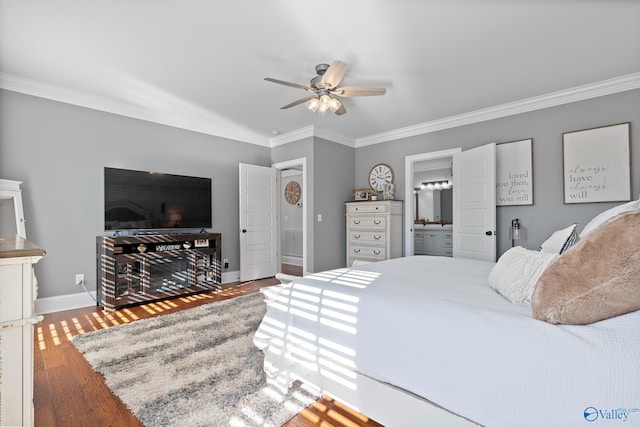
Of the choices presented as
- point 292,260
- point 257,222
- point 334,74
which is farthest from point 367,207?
point 292,260

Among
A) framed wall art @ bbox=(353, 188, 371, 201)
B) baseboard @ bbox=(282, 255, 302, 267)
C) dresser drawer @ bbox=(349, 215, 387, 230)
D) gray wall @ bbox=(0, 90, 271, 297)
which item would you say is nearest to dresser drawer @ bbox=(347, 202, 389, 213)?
dresser drawer @ bbox=(349, 215, 387, 230)

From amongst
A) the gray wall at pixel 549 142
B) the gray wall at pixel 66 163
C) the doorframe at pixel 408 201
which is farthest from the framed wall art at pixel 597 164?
the gray wall at pixel 66 163

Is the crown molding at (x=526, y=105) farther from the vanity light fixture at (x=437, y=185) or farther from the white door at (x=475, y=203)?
the vanity light fixture at (x=437, y=185)

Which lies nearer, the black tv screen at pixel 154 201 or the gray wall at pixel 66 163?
the gray wall at pixel 66 163

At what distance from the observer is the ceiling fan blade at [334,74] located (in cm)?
231

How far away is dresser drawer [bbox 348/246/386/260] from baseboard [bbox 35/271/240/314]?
352cm

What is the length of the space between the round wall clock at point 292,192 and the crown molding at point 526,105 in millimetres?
2522

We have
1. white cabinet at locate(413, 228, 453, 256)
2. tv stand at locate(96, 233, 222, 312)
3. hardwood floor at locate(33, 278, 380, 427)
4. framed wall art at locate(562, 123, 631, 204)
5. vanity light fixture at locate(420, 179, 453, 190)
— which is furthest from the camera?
vanity light fixture at locate(420, 179, 453, 190)

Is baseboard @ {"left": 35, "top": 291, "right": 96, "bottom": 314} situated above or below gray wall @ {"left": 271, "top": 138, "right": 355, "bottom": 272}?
below

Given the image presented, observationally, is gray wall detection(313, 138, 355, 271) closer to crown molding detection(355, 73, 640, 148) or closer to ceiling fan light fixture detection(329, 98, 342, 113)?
crown molding detection(355, 73, 640, 148)

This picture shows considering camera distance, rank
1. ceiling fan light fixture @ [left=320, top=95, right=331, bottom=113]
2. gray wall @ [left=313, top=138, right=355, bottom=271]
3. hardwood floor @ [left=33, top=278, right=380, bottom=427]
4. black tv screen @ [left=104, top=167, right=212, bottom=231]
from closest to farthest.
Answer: hardwood floor @ [left=33, top=278, right=380, bottom=427] → ceiling fan light fixture @ [left=320, top=95, right=331, bottom=113] → black tv screen @ [left=104, top=167, right=212, bottom=231] → gray wall @ [left=313, top=138, right=355, bottom=271]

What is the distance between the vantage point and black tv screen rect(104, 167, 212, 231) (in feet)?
11.6

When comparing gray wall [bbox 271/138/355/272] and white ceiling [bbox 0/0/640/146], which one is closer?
white ceiling [bbox 0/0/640/146]

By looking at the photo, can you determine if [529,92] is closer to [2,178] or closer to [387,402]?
[387,402]
